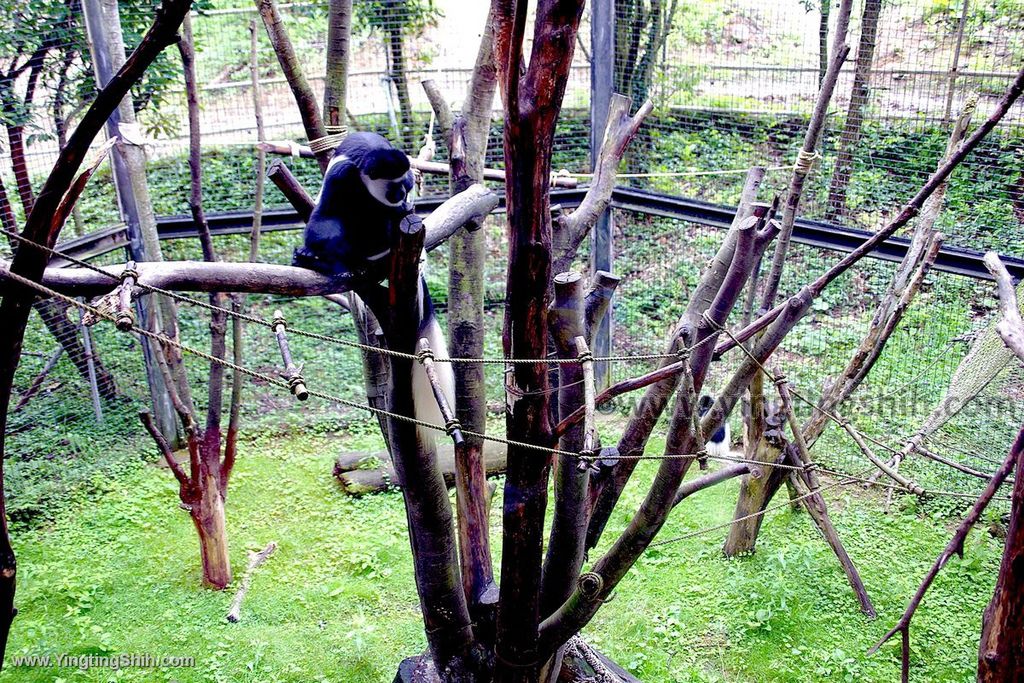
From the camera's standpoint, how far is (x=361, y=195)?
9.04ft

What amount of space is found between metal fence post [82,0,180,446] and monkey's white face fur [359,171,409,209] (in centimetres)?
117

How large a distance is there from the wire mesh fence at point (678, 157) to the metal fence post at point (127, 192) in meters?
0.24

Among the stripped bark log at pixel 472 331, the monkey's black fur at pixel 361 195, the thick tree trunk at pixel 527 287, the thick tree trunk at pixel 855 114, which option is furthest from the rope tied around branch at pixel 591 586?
the thick tree trunk at pixel 855 114

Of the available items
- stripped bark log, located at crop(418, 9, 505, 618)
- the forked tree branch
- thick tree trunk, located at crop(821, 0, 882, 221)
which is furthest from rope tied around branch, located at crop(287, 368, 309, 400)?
thick tree trunk, located at crop(821, 0, 882, 221)

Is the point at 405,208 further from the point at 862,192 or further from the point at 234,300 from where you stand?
the point at 862,192

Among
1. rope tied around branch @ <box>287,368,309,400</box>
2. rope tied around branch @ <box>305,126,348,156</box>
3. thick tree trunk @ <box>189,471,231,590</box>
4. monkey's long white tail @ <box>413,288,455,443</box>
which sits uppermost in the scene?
rope tied around branch @ <box>305,126,348,156</box>

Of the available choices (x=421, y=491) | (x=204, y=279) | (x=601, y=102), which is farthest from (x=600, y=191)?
(x=601, y=102)

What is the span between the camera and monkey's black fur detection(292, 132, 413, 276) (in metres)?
2.43

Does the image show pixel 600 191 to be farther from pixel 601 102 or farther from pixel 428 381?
pixel 601 102

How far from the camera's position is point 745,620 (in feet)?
10.7

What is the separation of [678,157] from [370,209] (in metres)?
3.26

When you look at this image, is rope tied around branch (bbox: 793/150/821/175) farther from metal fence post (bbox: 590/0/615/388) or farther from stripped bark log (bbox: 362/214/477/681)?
metal fence post (bbox: 590/0/615/388)

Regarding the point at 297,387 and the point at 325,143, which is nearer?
the point at 297,387

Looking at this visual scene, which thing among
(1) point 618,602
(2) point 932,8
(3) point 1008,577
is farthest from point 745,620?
(2) point 932,8
